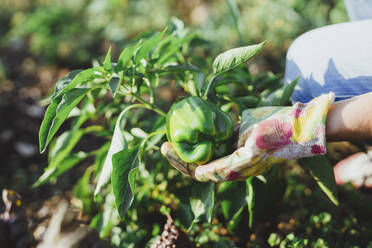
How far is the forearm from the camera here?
0.88 meters

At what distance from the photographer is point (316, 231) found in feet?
4.36

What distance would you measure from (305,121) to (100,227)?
0.93 meters

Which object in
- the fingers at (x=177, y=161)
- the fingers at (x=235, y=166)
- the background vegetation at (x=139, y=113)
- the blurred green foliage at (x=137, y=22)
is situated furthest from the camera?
the blurred green foliage at (x=137, y=22)

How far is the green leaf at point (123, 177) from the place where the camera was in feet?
3.04

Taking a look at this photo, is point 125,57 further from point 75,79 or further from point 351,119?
point 351,119

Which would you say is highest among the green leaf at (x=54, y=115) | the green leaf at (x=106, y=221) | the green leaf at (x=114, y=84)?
the green leaf at (x=114, y=84)

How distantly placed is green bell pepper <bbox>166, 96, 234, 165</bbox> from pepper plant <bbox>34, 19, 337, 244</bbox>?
0.02m

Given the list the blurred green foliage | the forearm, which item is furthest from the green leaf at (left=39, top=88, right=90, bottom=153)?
the blurred green foliage

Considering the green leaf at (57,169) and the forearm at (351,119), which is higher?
the forearm at (351,119)

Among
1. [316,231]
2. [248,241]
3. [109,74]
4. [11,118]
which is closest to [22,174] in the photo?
[11,118]

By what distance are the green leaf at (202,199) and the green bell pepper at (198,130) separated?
127mm

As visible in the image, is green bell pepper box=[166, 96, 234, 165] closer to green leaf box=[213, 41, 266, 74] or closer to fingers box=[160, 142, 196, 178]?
fingers box=[160, 142, 196, 178]

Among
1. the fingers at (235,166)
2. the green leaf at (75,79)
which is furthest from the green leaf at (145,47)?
the fingers at (235,166)

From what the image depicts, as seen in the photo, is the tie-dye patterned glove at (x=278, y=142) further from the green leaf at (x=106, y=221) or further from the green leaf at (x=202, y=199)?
the green leaf at (x=106, y=221)
